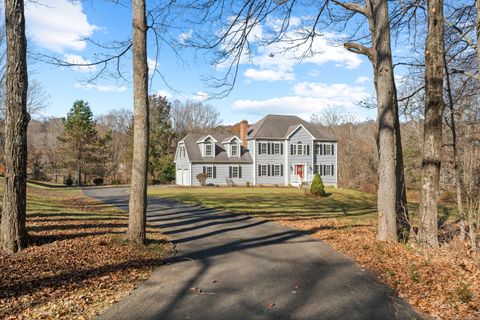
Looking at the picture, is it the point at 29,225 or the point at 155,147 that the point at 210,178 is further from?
the point at 29,225

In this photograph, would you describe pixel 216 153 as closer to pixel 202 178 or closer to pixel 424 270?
pixel 202 178

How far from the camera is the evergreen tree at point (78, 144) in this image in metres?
46.0

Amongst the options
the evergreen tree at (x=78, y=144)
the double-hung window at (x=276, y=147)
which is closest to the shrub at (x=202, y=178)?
the double-hung window at (x=276, y=147)

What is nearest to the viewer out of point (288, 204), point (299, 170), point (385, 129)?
point (385, 129)

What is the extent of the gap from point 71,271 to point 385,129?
7765 millimetres

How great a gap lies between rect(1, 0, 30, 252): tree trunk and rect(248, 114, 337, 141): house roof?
31.7 metres

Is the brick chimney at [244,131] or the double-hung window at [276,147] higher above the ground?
the brick chimney at [244,131]

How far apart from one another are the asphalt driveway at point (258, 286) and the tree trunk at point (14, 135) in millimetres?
3242

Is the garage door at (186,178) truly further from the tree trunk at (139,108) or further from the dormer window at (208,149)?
the tree trunk at (139,108)

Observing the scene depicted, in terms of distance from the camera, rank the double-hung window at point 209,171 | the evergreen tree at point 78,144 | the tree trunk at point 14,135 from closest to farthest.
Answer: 1. the tree trunk at point 14,135
2. the double-hung window at point 209,171
3. the evergreen tree at point 78,144

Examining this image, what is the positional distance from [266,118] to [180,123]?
31.2 meters

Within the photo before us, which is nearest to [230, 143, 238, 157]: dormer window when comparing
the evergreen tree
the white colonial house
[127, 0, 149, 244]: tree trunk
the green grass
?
the white colonial house

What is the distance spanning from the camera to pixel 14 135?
7.46 m

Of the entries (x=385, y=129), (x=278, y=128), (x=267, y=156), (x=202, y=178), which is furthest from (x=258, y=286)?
(x=278, y=128)
